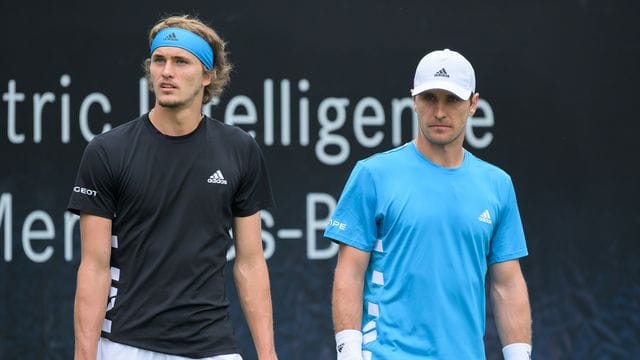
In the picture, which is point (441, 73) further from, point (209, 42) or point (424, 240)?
point (209, 42)

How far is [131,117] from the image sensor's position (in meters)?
Result: 6.32

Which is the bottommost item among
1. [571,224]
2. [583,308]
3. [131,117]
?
[583,308]

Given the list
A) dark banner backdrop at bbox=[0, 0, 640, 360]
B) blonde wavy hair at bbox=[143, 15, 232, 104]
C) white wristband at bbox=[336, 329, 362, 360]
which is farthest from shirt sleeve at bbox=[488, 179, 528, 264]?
dark banner backdrop at bbox=[0, 0, 640, 360]

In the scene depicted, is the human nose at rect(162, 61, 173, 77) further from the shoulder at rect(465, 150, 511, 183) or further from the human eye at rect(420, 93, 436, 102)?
the shoulder at rect(465, 150, 511, 183)

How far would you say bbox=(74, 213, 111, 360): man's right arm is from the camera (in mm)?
4082

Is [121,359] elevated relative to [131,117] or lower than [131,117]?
lower

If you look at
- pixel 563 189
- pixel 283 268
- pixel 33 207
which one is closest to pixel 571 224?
pixel 563 189

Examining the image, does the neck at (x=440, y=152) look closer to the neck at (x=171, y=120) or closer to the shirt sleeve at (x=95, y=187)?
the neck at (x=171, y=120)

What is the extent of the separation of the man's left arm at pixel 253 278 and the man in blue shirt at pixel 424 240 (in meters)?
0.25

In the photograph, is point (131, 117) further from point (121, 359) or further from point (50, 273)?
point (121, 359)

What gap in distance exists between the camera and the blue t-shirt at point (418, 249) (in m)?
4.23

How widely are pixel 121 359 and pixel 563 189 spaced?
308 cm

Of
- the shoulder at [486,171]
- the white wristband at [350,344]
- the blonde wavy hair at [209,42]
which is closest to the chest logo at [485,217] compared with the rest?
the shoulder at [486,171]

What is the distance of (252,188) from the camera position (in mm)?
4387
